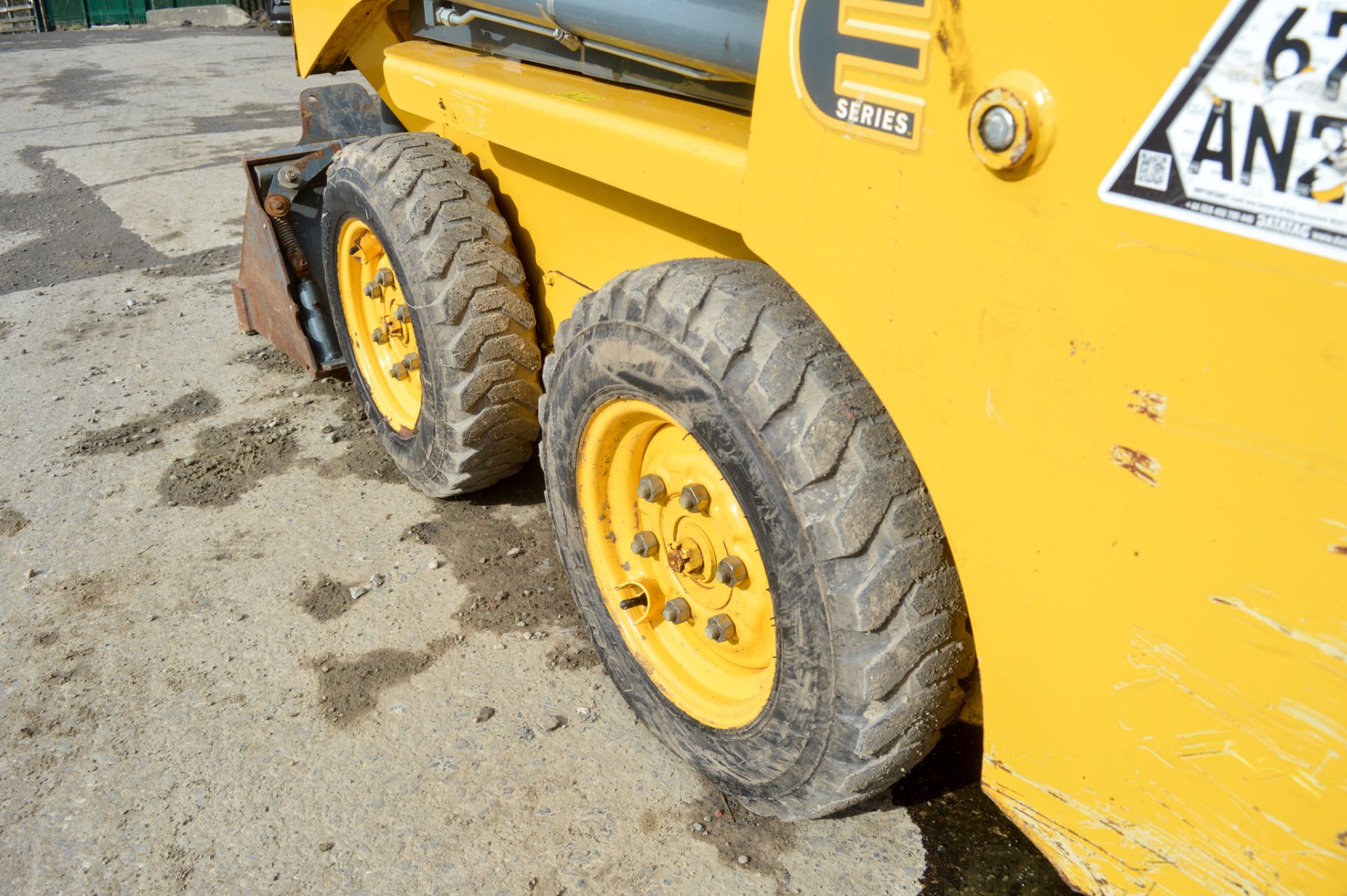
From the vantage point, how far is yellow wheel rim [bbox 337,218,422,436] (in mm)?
3387

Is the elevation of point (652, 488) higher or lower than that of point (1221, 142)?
lower

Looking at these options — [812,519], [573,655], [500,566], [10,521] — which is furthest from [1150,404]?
[10,521]

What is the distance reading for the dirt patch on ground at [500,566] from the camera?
2.91 metres

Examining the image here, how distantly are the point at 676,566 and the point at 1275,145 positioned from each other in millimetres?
1408

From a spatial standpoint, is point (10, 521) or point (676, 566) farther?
point (10, 521)

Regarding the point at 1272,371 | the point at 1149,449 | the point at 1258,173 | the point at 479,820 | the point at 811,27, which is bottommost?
the point at 479,820

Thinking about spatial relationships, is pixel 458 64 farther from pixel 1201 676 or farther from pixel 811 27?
pixel 1201 676

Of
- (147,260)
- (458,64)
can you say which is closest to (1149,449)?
(458,64)

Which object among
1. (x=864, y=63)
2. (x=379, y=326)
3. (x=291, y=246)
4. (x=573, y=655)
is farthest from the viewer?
(x=291, y=246)

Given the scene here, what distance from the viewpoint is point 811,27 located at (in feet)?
5.04

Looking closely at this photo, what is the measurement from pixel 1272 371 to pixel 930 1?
642mm

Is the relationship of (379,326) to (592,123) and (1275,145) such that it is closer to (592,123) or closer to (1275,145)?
(592,123)

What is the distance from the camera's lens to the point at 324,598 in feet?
9.82

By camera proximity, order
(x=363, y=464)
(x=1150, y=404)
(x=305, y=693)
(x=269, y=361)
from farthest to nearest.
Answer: (x=269, y=361), (x=363, y=464), (x=305, y=693), (x=1150, y=404)
